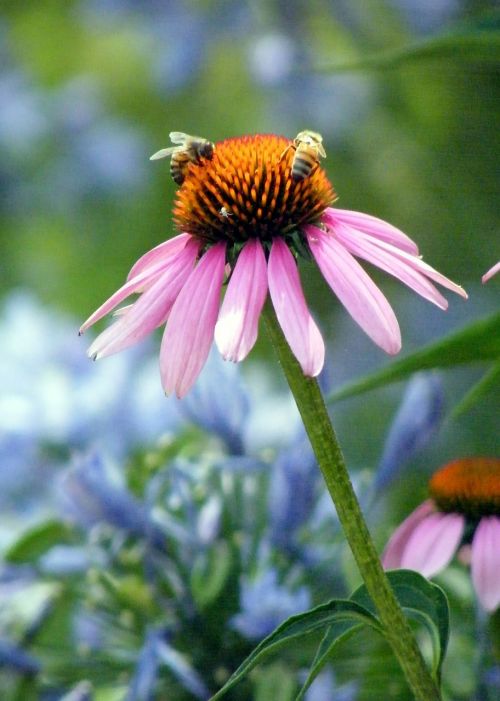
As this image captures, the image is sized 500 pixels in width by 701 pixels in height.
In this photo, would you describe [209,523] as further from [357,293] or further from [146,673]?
[357,293]

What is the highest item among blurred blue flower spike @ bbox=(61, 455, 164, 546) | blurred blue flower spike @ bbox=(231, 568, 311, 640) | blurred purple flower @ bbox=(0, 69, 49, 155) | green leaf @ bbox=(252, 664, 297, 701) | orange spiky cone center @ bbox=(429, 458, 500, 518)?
blurred purple flower @ bbox=(0, 69, 49, 155)

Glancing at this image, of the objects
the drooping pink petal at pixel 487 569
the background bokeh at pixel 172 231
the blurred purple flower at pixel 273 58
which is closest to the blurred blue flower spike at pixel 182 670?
the background bokeh at pixel 172 231

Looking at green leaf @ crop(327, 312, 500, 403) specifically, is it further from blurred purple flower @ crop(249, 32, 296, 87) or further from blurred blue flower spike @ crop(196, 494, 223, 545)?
blurred purple flower @ crop(249, 32, 296, 87)

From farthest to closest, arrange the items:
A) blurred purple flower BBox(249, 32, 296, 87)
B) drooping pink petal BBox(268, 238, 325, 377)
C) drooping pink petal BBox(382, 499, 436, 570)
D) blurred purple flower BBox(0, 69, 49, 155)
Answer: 1. blurred purple flower BBox(0, 69, 49, 155)
2. blurred purple flower BBox(249, 32, 296, 87)
3. drooping pink petal BBox(382, 499, 436, 570)
4. drooping pink petal BBox(268, 238, 325, 377)

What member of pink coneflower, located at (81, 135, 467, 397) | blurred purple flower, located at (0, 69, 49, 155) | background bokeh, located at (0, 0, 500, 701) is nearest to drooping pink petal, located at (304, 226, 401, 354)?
pink coneflower, located at (81, 135, 467, 397)

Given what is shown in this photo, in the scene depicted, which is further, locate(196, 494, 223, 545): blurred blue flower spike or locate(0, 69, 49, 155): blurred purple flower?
locate(0, 69, 49, 155): blurred purple flower

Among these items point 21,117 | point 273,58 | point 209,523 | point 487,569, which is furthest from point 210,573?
point 21,117

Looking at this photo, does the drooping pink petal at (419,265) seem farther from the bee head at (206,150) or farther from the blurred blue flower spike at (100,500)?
the blurred blue flower spike at (100,500)
